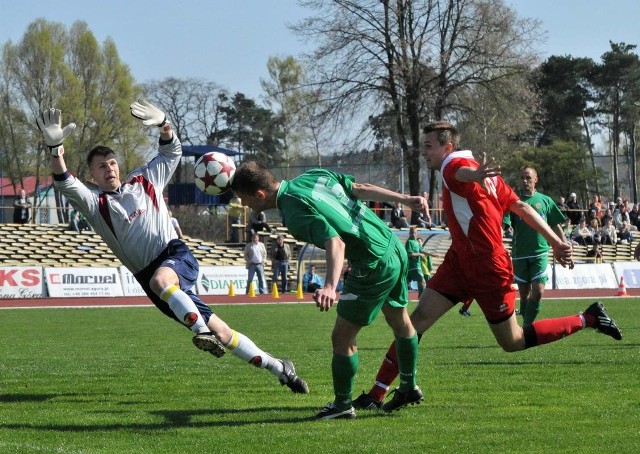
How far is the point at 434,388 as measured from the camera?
29.3 feet

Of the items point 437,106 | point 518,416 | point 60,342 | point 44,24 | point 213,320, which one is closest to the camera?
point 518,416

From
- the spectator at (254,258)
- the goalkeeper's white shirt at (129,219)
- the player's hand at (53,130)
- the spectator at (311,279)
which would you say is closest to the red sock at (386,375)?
the goalkeeper's white shirt at (129,219)

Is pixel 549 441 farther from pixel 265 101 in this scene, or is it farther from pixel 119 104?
pixel 265 101

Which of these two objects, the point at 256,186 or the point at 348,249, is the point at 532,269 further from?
the point at 256,186

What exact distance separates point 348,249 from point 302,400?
165cm

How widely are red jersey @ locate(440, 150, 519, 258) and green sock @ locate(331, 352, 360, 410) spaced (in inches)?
46.9

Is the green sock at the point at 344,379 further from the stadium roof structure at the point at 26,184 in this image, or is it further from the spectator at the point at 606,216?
the stadium roof structure at the point at 26,184

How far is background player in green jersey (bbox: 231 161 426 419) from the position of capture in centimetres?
699

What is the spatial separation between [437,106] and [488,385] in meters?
37.1

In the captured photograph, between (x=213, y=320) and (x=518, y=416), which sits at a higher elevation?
(x=213, y=320)

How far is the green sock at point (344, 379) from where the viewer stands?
7.47m

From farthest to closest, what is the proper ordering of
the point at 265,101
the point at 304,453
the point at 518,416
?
the point at 265,101
the point at 518,416
the point at 304,453

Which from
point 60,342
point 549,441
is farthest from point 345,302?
point 60,342

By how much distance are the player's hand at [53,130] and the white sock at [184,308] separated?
1456 millimetres
